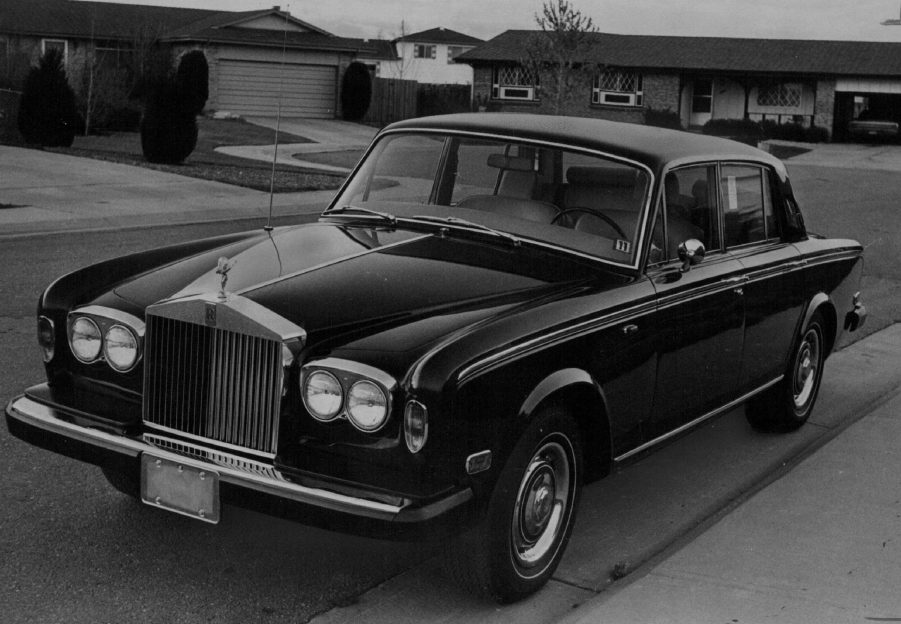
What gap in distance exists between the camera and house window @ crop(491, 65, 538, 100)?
50.1 metres

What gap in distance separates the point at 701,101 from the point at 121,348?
47.5m

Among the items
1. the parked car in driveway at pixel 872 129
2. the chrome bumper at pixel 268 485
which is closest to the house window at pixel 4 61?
→ the chrome bumper at pixel 268 485

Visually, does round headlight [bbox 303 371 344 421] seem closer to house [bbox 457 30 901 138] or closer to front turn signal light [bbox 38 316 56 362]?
front turn signal light [bbox 38 316 56 362]

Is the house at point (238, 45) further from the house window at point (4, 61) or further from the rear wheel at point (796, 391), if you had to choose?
the rear wheel at point (796, 391)

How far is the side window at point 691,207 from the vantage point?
197 inches

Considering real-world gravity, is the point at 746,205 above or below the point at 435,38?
below

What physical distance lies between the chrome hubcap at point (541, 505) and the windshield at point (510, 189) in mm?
979

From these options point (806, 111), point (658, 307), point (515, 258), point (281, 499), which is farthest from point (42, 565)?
point (806, 111)

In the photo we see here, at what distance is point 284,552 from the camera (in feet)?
14.5

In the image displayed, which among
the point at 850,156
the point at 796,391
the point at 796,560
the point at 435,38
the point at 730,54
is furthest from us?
the point at 435,38

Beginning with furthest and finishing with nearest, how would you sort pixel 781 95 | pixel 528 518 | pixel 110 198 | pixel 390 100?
pixel 781 95 < pixel 390 100 < pixel 110 198 < pixel 528 518

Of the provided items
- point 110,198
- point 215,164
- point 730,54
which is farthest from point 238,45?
point 110,198

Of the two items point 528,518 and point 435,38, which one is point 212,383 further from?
point 435,38

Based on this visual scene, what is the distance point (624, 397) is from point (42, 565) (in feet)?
7.27
